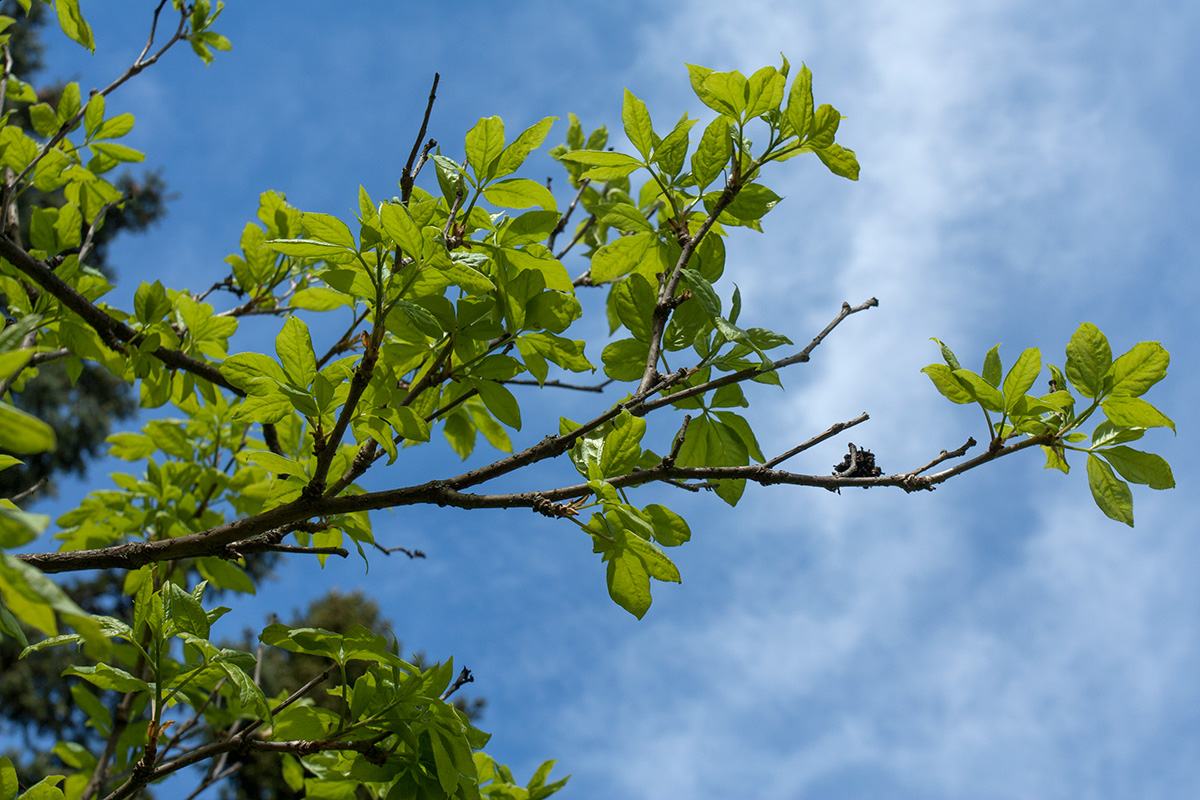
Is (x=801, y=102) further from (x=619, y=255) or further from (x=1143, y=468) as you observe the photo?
(x=1143, y=468)

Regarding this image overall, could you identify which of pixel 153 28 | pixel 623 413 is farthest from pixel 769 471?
pixel 153 28

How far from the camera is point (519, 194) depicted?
187 centimetres

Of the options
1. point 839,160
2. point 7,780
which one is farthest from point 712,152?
point 7,780

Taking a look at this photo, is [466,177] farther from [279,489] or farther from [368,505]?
[279,489]

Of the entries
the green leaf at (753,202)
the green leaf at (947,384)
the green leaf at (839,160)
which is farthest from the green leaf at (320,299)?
the green leaf at (947,384)

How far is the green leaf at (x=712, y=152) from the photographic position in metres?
1.91

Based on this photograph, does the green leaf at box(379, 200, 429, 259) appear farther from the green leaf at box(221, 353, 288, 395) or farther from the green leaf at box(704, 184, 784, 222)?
the green leaf at box(704, 184, 784, 222)

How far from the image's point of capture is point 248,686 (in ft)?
5.27

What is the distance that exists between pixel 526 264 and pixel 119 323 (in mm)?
1571

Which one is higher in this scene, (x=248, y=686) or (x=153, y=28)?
(x=153, y=28)

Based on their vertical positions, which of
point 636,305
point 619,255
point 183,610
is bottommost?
point 183,610

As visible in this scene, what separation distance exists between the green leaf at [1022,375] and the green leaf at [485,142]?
1285mm

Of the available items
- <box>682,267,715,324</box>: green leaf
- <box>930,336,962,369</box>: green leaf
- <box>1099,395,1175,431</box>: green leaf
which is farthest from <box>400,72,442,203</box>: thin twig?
<box>1099,395,1175,431</box>: green leaf

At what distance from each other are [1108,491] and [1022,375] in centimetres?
37
